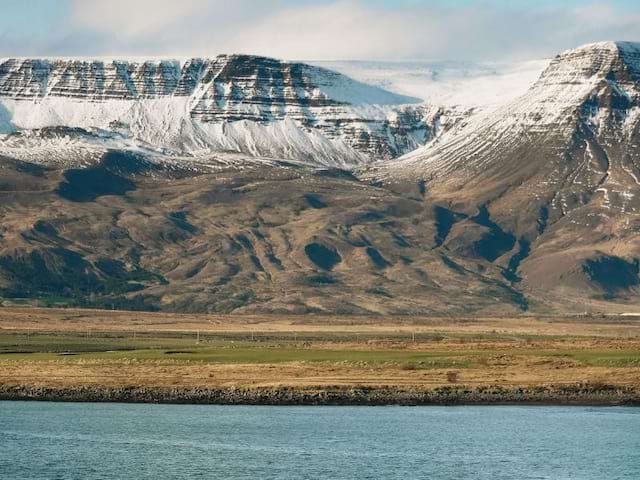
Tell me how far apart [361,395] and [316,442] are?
74.3 feet

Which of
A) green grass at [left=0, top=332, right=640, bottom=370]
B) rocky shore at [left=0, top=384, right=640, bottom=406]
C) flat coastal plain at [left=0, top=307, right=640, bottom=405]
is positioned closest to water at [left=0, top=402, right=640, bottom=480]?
rocky shore at [left=0, top=384, right=640, bottom=406]

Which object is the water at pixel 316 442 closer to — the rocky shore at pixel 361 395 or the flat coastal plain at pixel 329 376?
the rocky shore at pixel 361 395

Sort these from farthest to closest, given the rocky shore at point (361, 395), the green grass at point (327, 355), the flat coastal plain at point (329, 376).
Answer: the green grass at point (327, 355) < the flat coastal plain at point (329, 376) < the rocky shore at point (361, 395)

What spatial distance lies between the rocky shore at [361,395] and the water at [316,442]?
94.5 inches

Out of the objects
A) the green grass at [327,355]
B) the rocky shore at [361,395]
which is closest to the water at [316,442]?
the rocky shore at [361,395]

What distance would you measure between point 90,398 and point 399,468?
44163 mm

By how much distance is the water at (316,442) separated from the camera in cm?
9662

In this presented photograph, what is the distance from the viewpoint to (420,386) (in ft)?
443

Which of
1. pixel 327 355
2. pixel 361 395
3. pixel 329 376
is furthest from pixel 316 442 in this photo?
pixel 327 355

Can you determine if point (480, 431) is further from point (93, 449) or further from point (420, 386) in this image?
point (93, 449)

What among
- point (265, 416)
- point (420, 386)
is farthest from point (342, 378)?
point (265, 416)

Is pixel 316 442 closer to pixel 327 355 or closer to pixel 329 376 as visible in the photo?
pixel 329 376

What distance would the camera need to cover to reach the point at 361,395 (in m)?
132

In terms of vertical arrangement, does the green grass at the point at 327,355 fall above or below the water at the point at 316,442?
above
